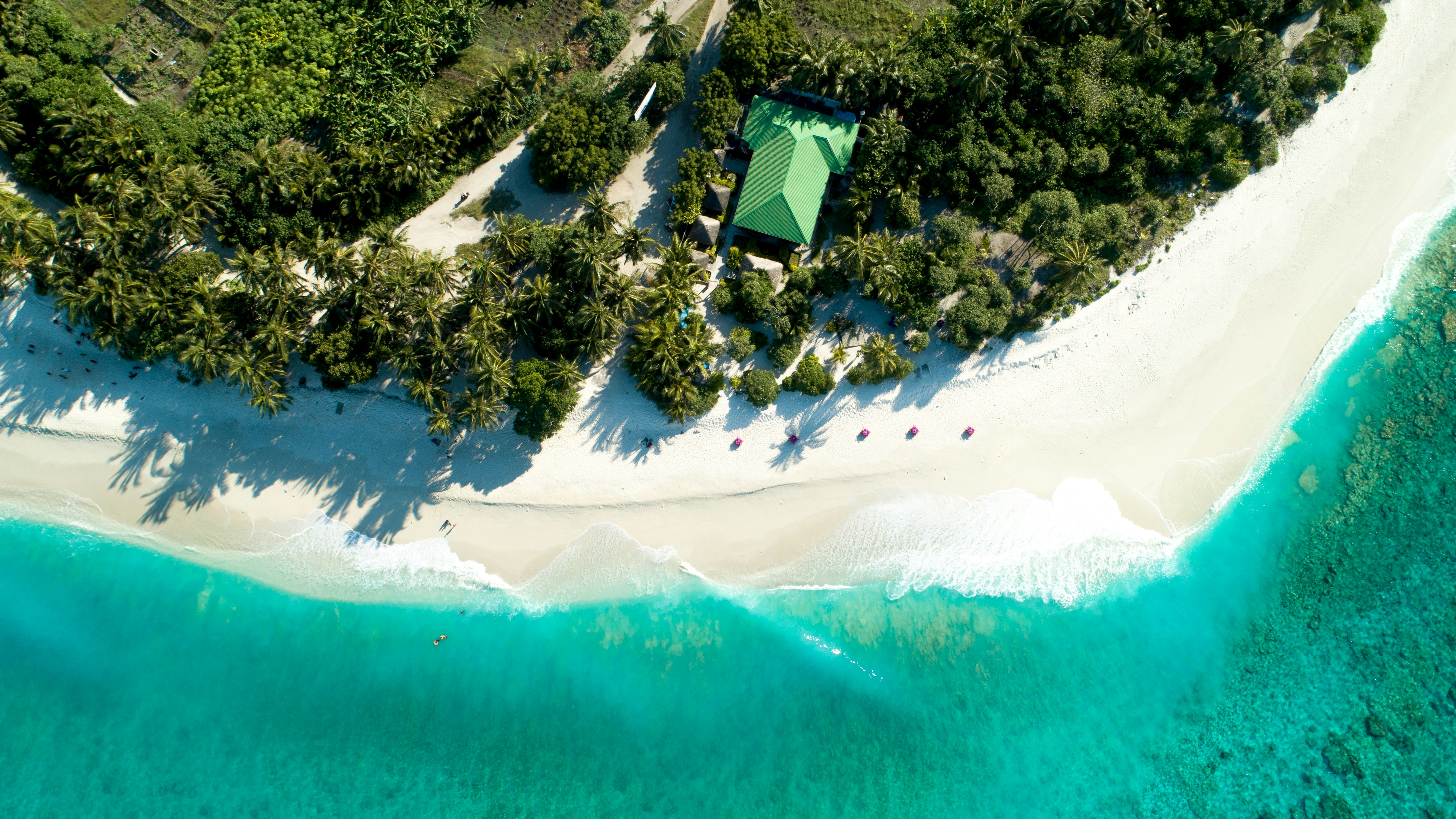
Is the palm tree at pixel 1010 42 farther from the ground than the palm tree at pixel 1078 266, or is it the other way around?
the palm tree at pixel 1010 42

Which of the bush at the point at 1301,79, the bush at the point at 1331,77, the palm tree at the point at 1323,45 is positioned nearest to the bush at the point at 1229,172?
the bush at the point at 1301,79

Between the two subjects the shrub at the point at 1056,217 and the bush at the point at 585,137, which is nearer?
the shrub at the point at 1056,217

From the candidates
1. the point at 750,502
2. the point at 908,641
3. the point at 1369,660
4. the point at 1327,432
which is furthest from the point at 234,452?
the point at 1369,660

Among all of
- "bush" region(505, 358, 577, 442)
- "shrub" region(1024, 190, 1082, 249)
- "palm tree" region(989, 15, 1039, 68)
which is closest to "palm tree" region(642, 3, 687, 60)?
"palm tree" region(989, 15, 1039, 68)

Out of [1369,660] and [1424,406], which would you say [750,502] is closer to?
[1369,660]

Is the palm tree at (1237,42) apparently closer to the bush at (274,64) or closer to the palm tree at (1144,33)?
the palm tree at (1144,33)

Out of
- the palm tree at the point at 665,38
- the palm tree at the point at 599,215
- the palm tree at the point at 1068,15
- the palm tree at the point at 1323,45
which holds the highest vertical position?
the palm tree at the point at 1323,45
